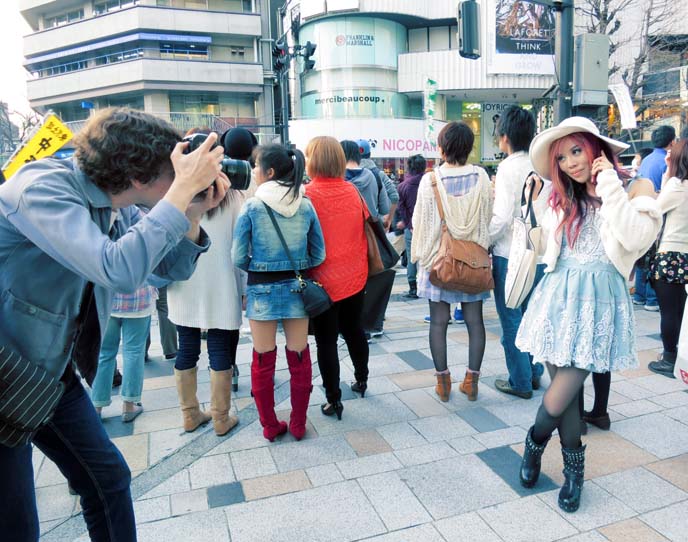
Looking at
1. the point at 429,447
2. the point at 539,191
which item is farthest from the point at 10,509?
the point at 539,191

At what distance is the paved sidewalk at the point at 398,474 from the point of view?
238cm

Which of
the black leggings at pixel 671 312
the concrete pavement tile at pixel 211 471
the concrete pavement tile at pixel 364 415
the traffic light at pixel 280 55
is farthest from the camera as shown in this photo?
the traffic light at pixel 280 55

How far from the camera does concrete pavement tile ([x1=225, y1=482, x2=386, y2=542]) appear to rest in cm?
234

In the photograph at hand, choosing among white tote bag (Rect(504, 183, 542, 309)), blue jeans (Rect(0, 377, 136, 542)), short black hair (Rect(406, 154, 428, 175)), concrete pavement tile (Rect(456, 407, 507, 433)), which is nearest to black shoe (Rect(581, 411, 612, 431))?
concrete pavement tile (Rect(456, 407, 507, 433))

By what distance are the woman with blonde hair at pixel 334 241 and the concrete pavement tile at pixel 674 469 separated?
1885 mm

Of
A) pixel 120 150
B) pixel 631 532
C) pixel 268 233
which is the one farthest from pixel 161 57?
pixel 631 532

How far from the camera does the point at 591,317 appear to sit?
2412 mm

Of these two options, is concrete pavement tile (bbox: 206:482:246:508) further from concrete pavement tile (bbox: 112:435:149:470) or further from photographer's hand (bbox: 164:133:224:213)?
photographer's hand (bbox: 164:133:224:213)

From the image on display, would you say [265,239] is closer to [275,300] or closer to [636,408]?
[275,300]

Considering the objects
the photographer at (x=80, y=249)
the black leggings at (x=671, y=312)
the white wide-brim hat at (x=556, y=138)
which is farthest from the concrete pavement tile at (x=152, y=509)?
the black leggings at (x=671, y=312)

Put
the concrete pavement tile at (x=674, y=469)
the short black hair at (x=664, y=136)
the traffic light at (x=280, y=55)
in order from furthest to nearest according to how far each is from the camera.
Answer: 1. the traffic light at (x=280, y=55)
2. the short black hair at (x=664, y=136)
3. the concrete pavement tile at (x=674, y=469)

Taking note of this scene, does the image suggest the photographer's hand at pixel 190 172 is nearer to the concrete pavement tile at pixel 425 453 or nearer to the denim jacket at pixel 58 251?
the denim jacket at pixel 58 251

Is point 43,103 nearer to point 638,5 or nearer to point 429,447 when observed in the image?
point 638,5

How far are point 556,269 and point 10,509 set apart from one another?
240 cm
